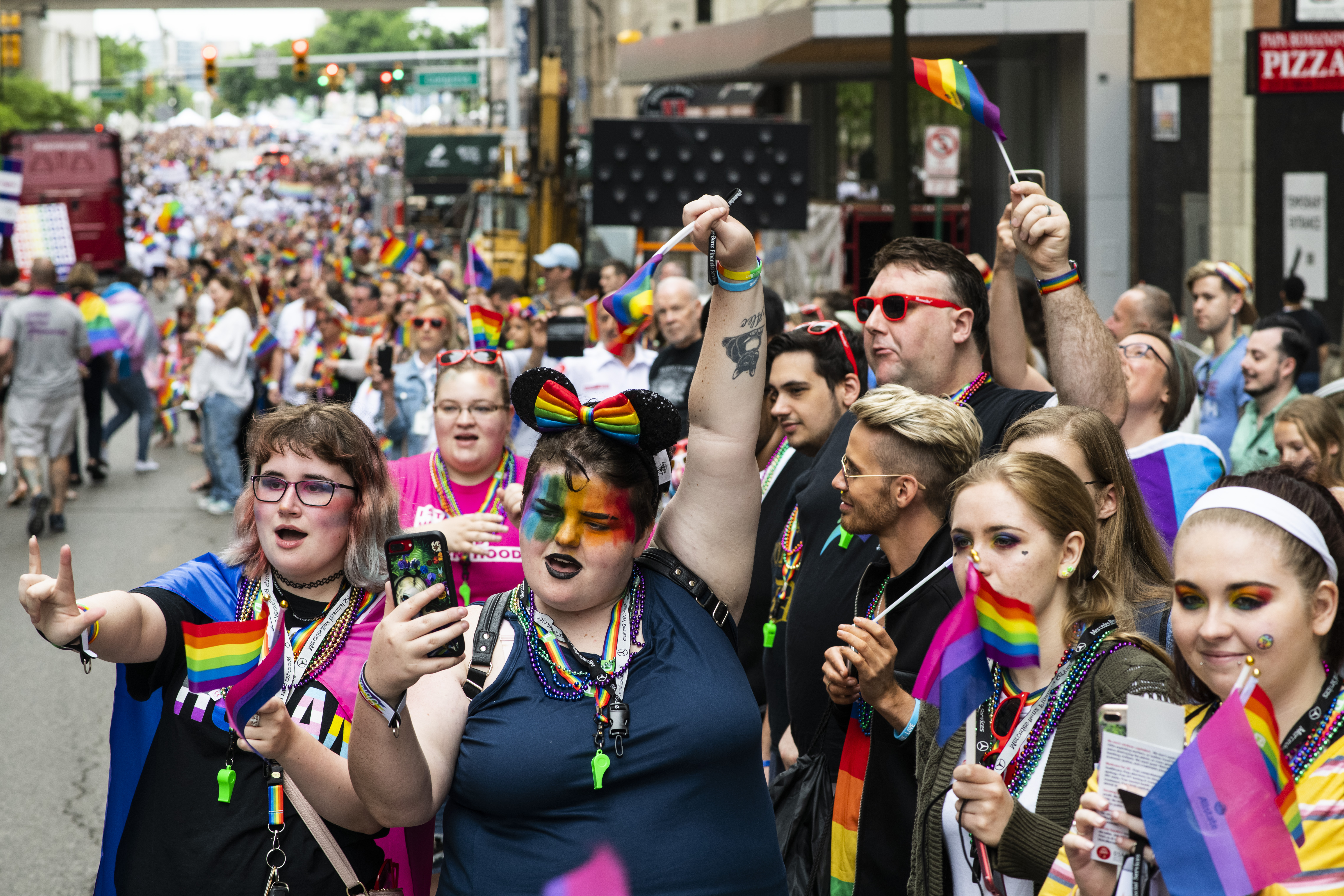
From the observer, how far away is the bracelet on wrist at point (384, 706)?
2.51m

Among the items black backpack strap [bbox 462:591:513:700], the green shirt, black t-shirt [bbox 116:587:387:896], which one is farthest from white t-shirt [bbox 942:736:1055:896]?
the green shirt

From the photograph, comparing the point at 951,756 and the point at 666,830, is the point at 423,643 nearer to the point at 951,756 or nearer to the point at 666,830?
the point at 666,830

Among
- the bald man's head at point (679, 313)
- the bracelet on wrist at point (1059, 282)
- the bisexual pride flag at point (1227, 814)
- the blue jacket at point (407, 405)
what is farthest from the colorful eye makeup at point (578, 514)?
the blue jacket at point (407, 405)

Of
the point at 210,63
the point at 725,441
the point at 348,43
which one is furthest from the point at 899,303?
the point at 348,43

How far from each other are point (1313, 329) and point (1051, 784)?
8.43 meters

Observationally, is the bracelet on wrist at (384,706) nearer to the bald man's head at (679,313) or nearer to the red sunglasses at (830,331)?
the red sunglasses at (830,331)

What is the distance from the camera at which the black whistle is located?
8.70 feet

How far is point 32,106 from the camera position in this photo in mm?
43906

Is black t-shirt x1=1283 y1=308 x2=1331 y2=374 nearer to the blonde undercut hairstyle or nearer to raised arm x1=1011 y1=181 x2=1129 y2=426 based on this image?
raised arm x1=1011 y1=181 x2=1129 y2=426

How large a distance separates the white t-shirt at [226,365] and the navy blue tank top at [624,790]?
34.5ft

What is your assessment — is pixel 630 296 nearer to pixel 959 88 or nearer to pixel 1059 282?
pixel 1059 282

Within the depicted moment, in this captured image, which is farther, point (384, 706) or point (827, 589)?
point (827, 589)

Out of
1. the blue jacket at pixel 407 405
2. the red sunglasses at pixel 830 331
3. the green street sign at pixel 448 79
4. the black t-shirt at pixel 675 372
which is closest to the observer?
the red sunglasses at pixel 830 331

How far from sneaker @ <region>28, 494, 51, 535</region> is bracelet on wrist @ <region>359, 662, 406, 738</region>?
32.1 ft
